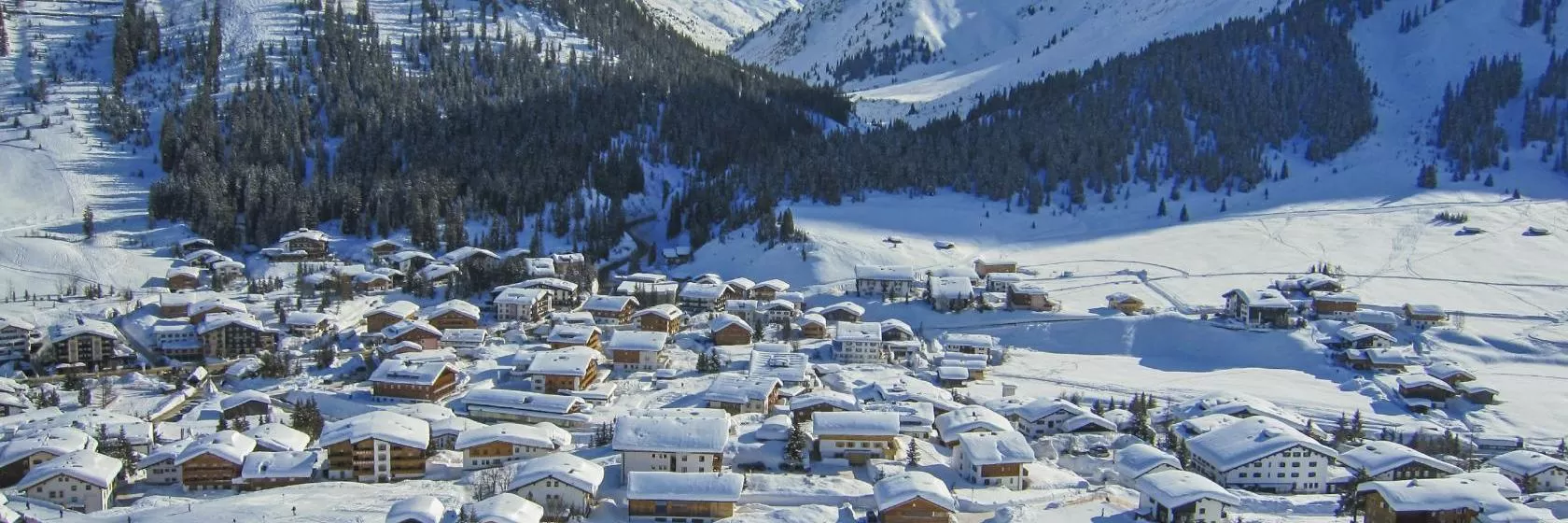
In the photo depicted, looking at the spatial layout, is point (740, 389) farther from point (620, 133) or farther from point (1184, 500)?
point (620, 133)

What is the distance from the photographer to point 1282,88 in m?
111

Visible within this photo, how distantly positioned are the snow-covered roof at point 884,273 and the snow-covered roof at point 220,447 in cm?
3971

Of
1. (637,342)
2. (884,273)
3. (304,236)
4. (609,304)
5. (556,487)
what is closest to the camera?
(556,487)

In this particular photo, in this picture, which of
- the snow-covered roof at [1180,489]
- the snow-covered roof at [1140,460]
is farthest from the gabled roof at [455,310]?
the snow-covered roof at [1180,489]

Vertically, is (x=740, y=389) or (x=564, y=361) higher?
(x=564, y=361)

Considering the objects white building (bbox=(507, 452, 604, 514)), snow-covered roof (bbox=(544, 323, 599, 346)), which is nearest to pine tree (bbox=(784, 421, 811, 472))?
white building (bbox=(507, 452, 604, 514))

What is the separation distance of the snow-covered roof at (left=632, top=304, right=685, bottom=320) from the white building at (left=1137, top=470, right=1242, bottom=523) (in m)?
32.7

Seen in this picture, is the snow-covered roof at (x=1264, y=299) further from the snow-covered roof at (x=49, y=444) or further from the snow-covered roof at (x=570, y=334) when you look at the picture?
the snow-covered roof at (x=49, y=444)

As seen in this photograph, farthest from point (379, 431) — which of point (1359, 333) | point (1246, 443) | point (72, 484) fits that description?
point (1359, 333)

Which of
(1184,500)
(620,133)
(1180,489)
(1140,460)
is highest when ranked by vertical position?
(620,133)

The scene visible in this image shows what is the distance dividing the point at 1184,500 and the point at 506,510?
18.6 meters

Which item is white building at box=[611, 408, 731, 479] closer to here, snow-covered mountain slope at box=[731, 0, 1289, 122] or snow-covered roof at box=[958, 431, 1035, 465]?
snow-covered roof at box=[958, 431, 1035, 465]

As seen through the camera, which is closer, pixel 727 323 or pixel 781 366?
pixel 781 366

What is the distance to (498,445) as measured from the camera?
41.5 meters
